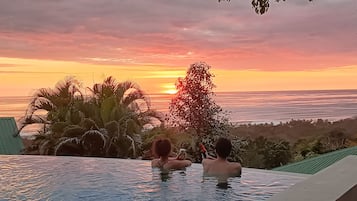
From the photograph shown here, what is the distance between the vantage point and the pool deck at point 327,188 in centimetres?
220

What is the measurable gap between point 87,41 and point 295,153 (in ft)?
30.0

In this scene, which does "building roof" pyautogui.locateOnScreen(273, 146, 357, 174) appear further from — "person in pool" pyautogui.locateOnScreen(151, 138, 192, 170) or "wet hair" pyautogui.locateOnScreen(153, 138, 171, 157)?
"wet hair" pyautogui.locateOnScreen(153, 138, 171, 157)

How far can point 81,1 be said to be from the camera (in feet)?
48.4

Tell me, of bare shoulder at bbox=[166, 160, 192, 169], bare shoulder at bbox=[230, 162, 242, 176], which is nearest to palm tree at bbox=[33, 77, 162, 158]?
bare shoulder at bbox=[166, 160, 192, 169]

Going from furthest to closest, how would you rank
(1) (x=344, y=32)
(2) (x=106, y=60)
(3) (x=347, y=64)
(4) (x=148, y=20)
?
1. (3) (x=347, y=64)
2. (2) (x=106, y=60)
3. (1) (x=344, y=32)
4. (4) (x=148, y=20)

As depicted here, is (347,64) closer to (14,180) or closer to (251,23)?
(251,23)

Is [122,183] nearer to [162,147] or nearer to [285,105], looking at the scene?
[162,147]

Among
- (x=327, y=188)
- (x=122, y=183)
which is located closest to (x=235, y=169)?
(x=122, y=183)

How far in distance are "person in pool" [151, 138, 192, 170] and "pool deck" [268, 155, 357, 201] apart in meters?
4.94

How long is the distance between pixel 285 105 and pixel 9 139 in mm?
18466

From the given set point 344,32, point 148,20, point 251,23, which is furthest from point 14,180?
point 344,32

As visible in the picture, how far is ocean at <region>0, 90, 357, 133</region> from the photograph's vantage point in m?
21.6

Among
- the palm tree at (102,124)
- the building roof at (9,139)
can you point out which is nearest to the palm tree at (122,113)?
the palm tree at (102,124)

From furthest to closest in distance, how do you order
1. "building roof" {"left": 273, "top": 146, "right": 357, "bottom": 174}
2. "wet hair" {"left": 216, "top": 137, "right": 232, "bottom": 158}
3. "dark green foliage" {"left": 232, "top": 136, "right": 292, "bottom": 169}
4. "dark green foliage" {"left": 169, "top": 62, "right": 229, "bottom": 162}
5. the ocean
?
the ocean, "dark green foliage" {"left": 169, "top": 62, "right": 229, "bottom": 162}, "dark green foliage" {"left": 232, "top": 136, "right": 292, "bottom": 169}, "building roof" {"left": 273, "top": 146, "right": 357, "bottom": 174}, "wet hair" {"left": 216, "top": 137, "right": 232, "bottom": 158}
